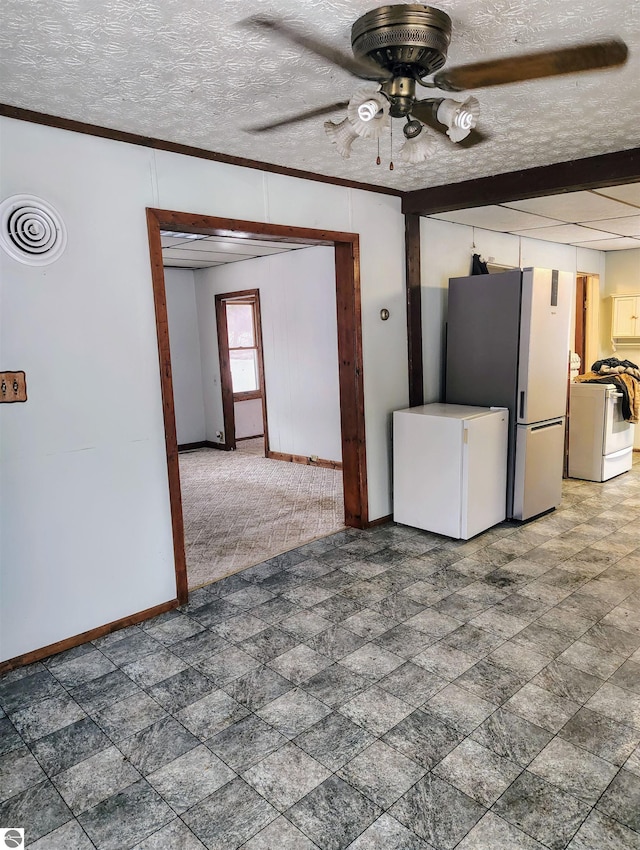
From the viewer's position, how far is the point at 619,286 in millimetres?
6934

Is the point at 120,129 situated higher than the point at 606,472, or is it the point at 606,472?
the point at 120,129

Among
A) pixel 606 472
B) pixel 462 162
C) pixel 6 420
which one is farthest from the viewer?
pixel 606 472

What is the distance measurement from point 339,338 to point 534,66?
2322 millimetres

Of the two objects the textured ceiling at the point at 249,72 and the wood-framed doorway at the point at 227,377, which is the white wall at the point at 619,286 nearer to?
the textured ceiling at the point at 249,72

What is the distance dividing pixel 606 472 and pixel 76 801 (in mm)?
5188

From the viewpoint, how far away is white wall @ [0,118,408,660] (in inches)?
103

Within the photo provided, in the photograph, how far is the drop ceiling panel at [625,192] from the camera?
3.92 meters

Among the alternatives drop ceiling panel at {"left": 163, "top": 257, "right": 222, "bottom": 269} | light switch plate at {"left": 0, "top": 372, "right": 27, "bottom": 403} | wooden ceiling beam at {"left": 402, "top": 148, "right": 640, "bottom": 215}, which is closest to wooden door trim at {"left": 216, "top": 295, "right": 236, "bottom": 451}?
drop ceiling panel at {"left": 163, "top": 257, "right": 222, "bottom": 269}

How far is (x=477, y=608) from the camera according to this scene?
310 cm

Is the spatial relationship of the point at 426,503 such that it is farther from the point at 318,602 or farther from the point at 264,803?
the point at 264,803

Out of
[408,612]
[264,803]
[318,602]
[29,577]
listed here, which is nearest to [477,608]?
[408,612]

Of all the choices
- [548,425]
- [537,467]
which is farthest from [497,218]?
[537,467]

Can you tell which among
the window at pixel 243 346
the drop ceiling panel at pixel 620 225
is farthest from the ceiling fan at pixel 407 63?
the window at pixel 243 346

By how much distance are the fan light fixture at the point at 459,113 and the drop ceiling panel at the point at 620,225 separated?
12.6ft
